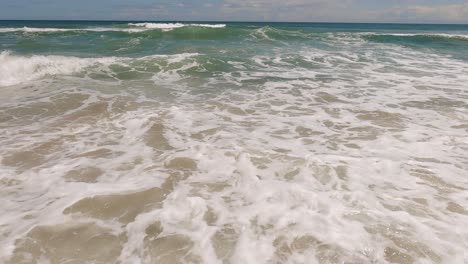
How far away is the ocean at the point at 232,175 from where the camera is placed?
303 centimetres

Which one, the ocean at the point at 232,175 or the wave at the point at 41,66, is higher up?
the wave at the point at 41,66

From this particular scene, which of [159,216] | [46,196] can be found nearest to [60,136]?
[46,196]

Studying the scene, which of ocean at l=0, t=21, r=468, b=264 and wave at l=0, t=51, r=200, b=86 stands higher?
wave at l=0, t=51, r=200, b=86

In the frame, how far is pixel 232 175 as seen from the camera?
4309 millimetres

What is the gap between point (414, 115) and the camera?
6.87 m

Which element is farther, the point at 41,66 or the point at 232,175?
the point at 41,66

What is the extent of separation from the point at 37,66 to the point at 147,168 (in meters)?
9.29

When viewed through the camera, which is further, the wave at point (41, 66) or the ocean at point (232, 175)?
the wave at point (41, 66)

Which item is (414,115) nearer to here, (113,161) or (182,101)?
(182,101)

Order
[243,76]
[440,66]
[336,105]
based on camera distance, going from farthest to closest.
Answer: [440,66], [243,76], [336,105]

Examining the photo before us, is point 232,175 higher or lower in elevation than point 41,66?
lower

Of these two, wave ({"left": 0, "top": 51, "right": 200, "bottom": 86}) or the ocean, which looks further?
wave ({"left": 0, "top": 51, "right": 200, "bottom": 86})

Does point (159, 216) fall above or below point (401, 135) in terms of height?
below

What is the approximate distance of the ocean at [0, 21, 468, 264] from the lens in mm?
3025
